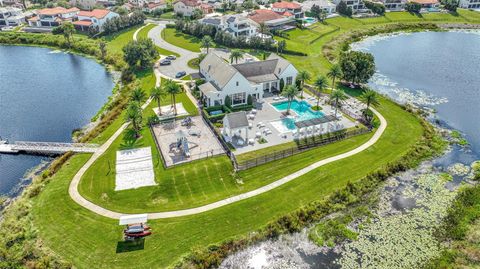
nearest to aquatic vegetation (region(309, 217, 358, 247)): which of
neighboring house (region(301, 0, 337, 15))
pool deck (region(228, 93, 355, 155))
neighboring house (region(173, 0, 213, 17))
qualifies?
pool deck (region(228, 93, 355, 155))

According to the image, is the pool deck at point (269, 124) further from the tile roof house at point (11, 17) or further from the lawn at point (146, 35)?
the tile roof house at point (11, 17)

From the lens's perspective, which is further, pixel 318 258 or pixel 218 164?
pixel 218 164

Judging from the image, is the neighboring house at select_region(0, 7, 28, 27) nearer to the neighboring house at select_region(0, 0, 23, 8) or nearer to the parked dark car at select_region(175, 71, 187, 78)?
the neighboring house at select_region(0, 0, 23, 8)

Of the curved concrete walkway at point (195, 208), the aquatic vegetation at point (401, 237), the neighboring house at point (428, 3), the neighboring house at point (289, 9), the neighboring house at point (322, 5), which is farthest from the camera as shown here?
the neighboring house at point (428, 3)

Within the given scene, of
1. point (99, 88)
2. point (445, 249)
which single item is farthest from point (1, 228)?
point (445, 249)

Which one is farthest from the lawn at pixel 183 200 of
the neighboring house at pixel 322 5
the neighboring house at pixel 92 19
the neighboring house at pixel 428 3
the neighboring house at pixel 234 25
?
the neighboring house at pixel 428 3

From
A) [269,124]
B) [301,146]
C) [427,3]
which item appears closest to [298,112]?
[269,124]

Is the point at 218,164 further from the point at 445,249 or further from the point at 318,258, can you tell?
the point at 445,249
